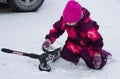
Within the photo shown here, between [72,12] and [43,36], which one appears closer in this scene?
[72,12]

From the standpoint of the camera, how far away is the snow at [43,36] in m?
3.27

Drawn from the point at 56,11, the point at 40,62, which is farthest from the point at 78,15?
the point at 56,11

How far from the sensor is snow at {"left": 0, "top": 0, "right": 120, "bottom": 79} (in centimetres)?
327

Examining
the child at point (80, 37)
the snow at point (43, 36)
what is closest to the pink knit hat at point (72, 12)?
the child at point (80, 37)

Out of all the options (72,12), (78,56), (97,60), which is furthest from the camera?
(78,56)

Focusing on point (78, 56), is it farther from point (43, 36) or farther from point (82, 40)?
point (43, 36)

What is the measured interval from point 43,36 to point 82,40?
0.91 m

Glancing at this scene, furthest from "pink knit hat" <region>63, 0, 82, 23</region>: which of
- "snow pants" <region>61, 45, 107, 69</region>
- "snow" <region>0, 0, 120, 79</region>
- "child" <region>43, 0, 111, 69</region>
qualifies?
"snow" <region>0, 0, 120, 79</region>

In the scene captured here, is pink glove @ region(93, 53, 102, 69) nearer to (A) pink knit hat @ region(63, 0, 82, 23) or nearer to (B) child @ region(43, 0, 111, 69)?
(B) child @ region(43, 0, 111, 69)

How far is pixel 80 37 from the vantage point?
131 inches

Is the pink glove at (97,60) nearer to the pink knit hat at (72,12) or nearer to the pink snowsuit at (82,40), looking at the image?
the pink snowsuit at (82,40)

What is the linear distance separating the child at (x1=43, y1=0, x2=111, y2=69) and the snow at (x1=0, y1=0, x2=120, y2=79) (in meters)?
0.09

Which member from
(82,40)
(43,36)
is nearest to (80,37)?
(82,40)

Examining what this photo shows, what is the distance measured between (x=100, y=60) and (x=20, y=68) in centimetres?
74
